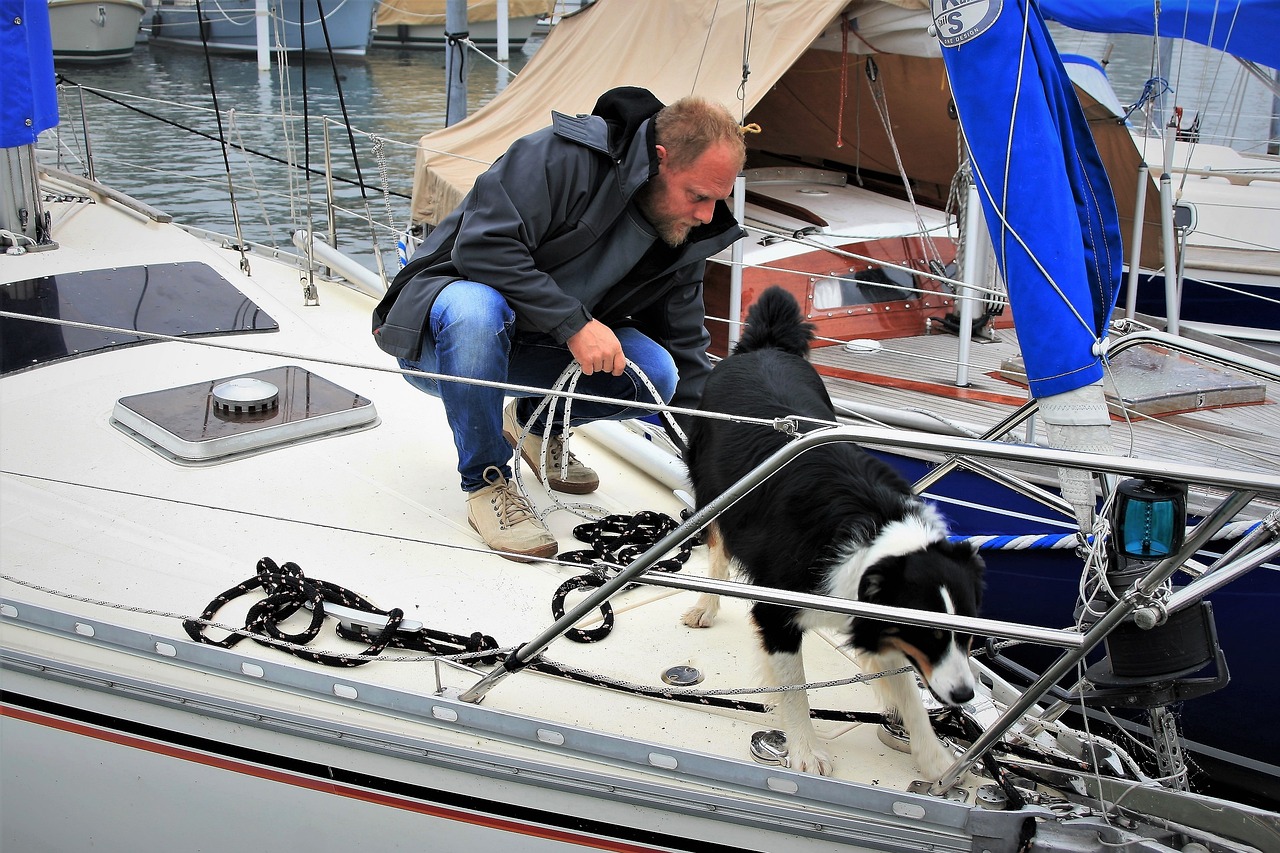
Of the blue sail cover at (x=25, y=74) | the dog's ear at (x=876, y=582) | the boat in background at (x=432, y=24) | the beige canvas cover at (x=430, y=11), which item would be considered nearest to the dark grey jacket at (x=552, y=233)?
the dog's ear at (x=876, y=582)

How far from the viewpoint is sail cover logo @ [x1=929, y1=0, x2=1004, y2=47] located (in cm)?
228

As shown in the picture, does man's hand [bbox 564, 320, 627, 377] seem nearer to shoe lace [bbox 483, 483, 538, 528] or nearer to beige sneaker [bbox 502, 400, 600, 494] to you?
shoe lace [bbox 483, 483, 538, 528]

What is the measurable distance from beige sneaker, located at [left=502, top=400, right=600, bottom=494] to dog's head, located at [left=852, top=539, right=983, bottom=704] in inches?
55.5

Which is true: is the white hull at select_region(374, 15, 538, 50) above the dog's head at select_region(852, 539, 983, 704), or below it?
above

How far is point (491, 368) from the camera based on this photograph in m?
2.76

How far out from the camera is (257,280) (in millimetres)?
4836

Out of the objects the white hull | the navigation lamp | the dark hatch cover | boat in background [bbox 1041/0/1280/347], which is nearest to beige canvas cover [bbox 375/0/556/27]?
the white hull

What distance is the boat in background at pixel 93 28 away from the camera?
21.9 meters

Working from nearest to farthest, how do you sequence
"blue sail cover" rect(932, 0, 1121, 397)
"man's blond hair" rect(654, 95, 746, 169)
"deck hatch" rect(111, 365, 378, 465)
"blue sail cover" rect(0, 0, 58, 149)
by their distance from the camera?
1. "blue sail cover" rect(932, 0, 1121, 397)
2. "man's blond hair" rect(654, 95, 746, 169)
3. "deck hatch" rect(111, 365, 378, 465)
4. "blue sail cover" rect(0, 0, 58, 149)

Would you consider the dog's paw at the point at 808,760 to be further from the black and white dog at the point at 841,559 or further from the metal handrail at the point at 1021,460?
the metal handrail at the point at 1021,460

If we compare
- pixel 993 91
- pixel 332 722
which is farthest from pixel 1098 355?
pixel 332 722

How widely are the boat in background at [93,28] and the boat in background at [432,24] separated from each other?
5.95m

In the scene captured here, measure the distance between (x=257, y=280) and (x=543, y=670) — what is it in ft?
10.2

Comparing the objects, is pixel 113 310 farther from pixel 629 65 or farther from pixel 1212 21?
pixel 1212 21
